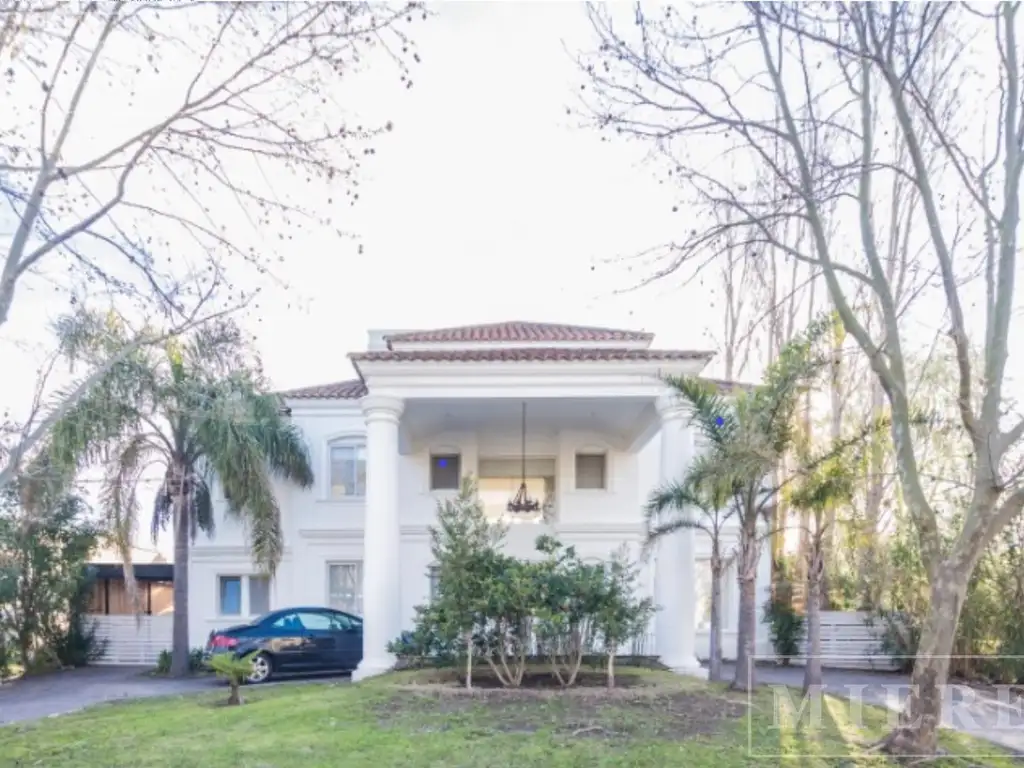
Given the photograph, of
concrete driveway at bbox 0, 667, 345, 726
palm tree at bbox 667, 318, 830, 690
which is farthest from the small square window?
palm tree at bbox 667, 318, 830, 690

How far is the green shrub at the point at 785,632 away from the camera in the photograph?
18.7 m

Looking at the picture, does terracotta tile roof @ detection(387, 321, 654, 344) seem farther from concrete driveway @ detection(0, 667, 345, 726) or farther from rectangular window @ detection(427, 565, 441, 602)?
concrete driveway @ detection(0, 667, 345, 726)

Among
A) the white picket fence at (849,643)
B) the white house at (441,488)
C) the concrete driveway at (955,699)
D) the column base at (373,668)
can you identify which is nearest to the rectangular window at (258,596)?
the white house at (441,488)

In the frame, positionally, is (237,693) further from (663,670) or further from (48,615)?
(48,615)

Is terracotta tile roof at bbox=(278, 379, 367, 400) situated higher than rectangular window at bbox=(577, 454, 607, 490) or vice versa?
terracotta tile roof at bbox=(278, 379, 367, 400)

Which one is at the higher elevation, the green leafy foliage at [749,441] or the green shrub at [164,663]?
the green leafy foliage at [749,441]

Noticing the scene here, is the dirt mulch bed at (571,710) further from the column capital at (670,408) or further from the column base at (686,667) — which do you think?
the column capital at (670,408)

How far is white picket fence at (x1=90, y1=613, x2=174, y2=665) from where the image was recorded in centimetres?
2006

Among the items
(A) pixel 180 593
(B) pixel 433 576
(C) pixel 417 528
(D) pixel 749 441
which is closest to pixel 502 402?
(B) pixel 433 576

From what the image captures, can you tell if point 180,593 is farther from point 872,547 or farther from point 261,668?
point 872,547

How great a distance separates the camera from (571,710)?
34.8 feet

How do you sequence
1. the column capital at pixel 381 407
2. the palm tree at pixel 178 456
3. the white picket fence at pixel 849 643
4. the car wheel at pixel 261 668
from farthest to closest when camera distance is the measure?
the white picket fence at pixel 849 643 < the car wheel at pixel 261 668 < the palm tree at pixel 178 456 < the column capital at pixel 381 407

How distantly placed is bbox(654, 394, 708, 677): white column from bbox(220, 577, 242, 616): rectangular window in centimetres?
1030

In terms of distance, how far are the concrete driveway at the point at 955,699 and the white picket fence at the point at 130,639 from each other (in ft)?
42.0
